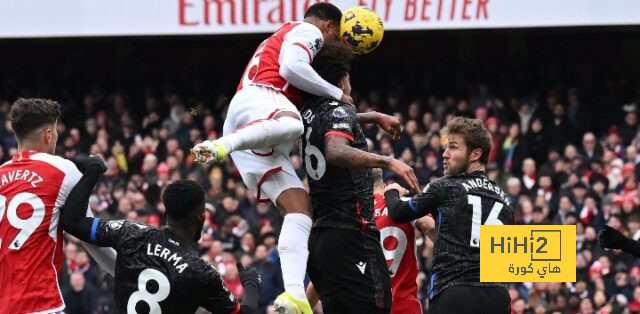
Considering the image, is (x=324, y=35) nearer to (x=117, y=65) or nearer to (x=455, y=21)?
(x=455, y=21)

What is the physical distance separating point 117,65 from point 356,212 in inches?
587

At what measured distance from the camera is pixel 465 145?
25.9ft

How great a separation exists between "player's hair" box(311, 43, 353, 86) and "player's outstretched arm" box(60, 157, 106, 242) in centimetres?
155

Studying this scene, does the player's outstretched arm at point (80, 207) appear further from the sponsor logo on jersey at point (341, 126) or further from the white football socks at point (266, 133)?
the sponsor logo on jersey at point (341, 126)

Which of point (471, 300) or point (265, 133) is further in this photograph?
point (471, 300)

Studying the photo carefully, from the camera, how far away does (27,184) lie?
7328mm

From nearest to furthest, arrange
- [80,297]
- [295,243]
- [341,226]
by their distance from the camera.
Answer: [295,243] < [341,226] < [80,297]

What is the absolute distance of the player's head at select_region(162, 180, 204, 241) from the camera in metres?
7.07

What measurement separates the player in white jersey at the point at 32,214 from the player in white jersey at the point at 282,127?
3.00ft

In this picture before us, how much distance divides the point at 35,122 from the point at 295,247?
1.58m

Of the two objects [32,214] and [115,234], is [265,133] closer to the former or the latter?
[115,234]

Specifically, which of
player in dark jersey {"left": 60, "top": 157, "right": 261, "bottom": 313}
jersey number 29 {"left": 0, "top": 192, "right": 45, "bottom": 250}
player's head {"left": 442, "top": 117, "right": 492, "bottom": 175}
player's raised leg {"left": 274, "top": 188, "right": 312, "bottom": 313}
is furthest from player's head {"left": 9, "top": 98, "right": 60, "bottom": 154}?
player's head {"left": 442, "top": 117, "right": 492, "bottom": 175}

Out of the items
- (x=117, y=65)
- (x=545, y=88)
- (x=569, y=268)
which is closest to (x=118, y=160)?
(x=117, y=65)

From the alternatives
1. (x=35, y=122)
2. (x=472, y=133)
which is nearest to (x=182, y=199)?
(x=35, y=122)
